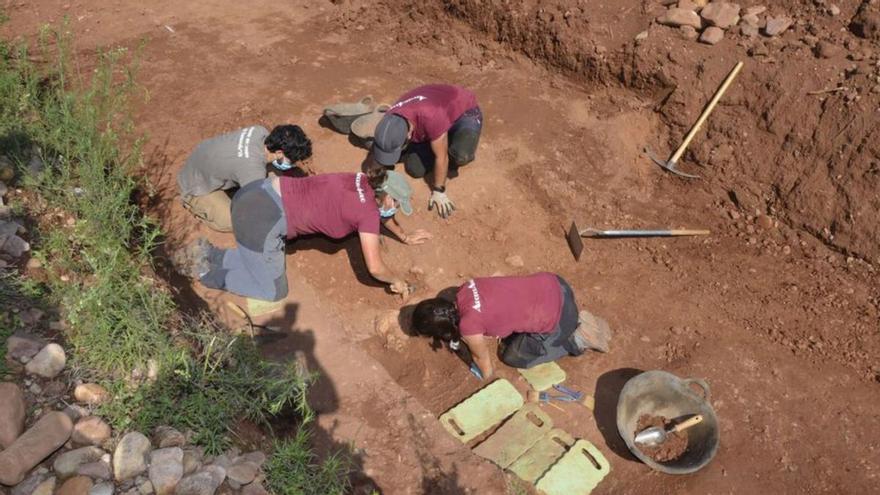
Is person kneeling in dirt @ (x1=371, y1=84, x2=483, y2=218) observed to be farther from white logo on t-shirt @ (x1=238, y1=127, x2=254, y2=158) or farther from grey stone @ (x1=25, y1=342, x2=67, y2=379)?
grey stone @ (x1=25, y1=342, x2=67, y2=379)

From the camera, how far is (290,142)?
449 centimetres

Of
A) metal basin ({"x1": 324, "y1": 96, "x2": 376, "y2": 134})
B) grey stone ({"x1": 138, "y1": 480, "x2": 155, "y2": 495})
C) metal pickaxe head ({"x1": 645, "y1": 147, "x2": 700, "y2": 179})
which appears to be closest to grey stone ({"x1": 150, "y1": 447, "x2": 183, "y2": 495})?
grey stone ({"x1": 138, "y1": 480, "x2": 155, "y2": 495})

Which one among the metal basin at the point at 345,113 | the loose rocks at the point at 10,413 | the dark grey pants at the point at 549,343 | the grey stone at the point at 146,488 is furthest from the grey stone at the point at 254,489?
the metal basin at the point at 345,113

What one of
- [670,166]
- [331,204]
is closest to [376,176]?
[331,204]

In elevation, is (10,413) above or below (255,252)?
above

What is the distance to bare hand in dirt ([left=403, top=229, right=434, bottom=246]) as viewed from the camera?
5052 mm

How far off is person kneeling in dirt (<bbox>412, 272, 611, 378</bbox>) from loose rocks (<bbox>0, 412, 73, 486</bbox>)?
1.88m

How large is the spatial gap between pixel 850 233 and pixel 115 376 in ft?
16.9

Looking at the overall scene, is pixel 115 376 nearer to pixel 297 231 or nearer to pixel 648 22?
pixel 297 231

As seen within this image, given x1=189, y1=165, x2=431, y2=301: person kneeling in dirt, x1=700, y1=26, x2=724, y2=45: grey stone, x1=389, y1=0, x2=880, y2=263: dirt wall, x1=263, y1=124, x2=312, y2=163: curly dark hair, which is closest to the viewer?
x1=189, y1=165, x2=431, y2=301: person kneeling in dirt

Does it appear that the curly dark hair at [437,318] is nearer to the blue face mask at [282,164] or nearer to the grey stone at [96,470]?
the blue face mask at [282,164]

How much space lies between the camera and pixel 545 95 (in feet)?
21.5

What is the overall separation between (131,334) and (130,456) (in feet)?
2.29

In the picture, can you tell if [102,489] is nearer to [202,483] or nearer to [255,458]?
[202,483]
